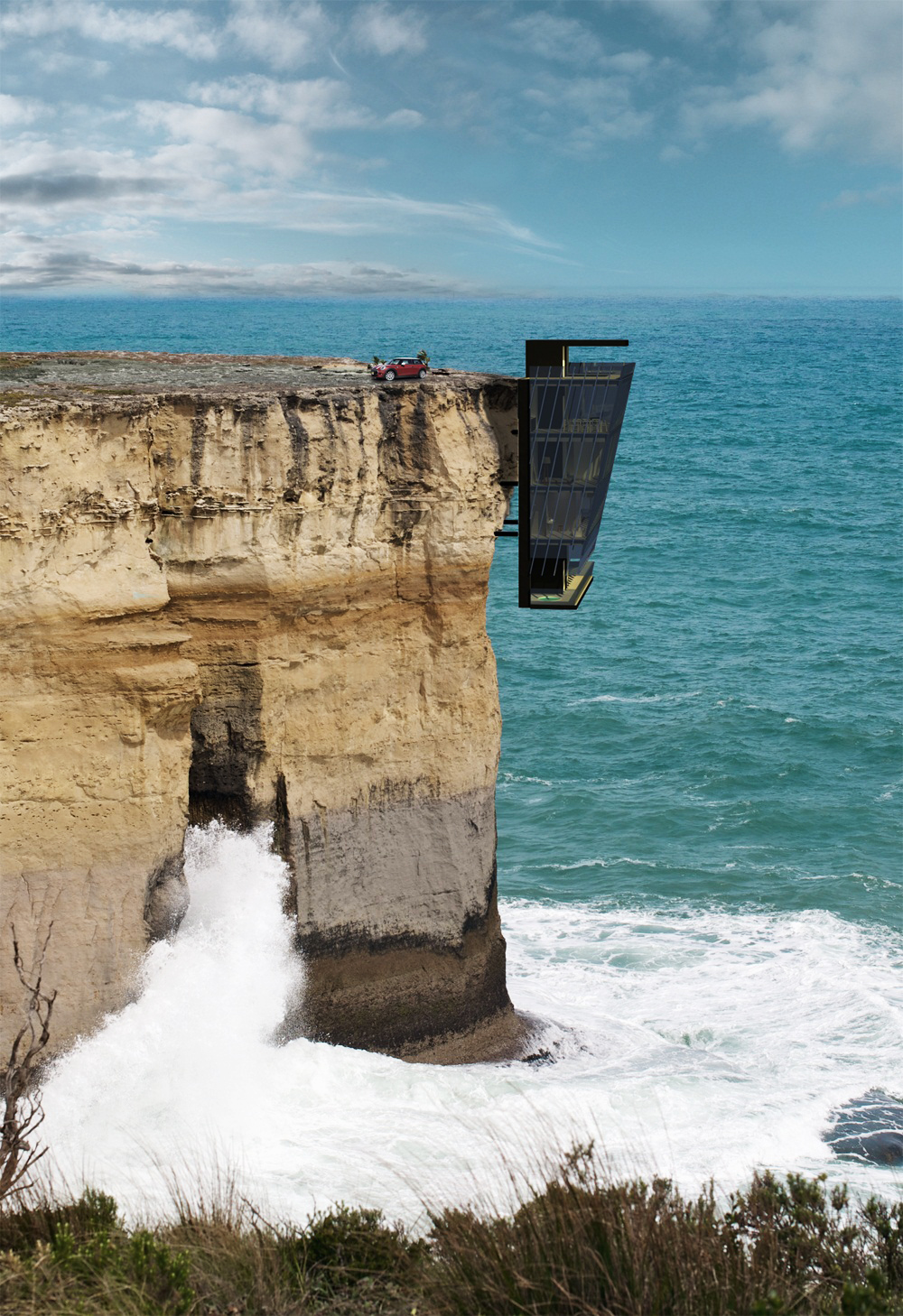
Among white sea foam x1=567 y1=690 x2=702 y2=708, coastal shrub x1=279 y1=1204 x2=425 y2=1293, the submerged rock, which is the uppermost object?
coastal shrub x1=279 y1=1204 x2=425 y2=1293

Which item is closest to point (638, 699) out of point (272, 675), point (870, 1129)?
point (870, 1129)

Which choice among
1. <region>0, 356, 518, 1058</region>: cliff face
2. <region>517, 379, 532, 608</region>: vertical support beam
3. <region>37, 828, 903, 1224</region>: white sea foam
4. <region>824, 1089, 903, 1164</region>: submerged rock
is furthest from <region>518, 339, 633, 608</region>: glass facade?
<region>824, 1089, 903, 1164</region>: submerged rock

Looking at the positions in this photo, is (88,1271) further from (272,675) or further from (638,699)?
(638,699)

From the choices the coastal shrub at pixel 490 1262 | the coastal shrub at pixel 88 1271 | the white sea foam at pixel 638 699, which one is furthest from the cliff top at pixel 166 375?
the white sea foam at pixel 638 699

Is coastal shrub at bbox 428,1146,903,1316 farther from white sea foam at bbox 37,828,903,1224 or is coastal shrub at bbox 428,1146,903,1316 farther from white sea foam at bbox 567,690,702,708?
white sea foam at bbox 567,690,702,708

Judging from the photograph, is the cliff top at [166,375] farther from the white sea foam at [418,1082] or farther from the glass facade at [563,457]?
the white sea foam at [418,1082]

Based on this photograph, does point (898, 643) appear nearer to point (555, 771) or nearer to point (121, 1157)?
point (555, 771)

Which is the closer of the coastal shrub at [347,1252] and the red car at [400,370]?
the coastal shrub at [347,1252]
